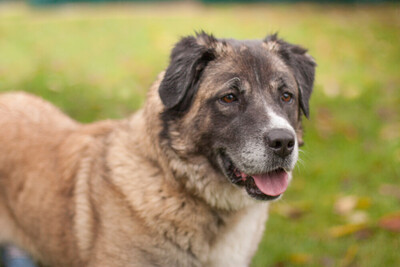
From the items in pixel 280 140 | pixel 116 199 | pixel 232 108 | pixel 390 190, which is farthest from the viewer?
pixel 390 190

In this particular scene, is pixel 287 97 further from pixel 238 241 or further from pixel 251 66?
pixel 238 241

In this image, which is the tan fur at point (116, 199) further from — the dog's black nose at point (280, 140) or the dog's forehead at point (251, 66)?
the dog's black nose at point (280, 140)

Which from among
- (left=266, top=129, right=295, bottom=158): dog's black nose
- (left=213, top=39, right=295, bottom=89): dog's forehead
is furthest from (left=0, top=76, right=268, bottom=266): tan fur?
(left=266, top=129, right=295, bottom=158): dog's black nose

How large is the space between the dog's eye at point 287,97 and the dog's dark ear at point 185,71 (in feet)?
1.89

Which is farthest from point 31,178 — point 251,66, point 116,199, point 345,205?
point 345,205

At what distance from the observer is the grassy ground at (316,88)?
15.7 feet

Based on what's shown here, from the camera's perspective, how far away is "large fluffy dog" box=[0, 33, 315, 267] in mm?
3150

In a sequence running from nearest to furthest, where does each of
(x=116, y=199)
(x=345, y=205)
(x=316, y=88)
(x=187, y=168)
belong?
(x=187, y=168)
(x=116, y=199)
(x=345, y=205)
(x=316, y=88)

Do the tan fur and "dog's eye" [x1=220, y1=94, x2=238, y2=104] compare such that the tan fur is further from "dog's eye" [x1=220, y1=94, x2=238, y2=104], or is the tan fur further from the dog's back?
"dog's eye" [x1=220, y1=94, x2=238, y2=104]

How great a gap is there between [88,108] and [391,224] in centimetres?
424

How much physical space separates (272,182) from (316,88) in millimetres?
5481

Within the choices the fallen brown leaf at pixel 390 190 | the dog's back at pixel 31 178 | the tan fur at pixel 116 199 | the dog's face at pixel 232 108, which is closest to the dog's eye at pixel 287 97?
the dog's face at pixel 232 108

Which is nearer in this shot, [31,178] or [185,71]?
[185,71]

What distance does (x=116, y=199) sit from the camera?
3.36 m
